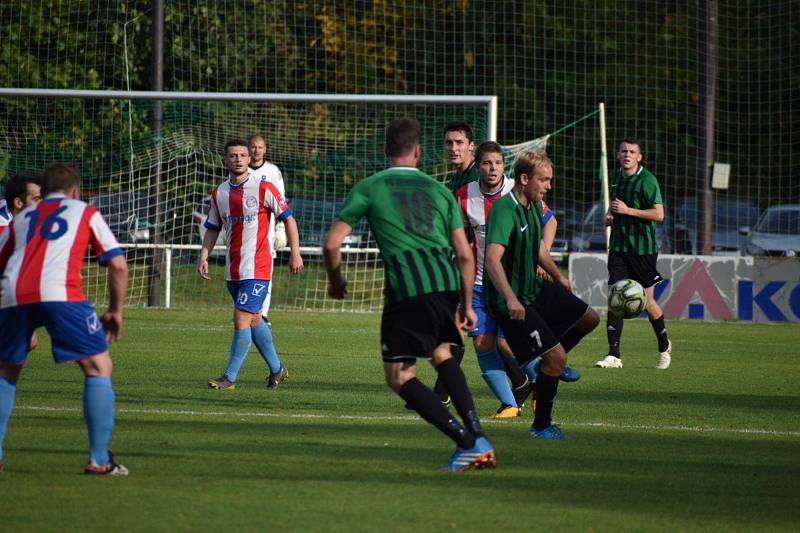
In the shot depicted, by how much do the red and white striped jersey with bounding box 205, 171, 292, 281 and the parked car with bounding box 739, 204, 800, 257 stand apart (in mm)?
16450

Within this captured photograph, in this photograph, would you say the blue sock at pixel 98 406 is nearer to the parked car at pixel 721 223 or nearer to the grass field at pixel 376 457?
the grass field at pixel 376 457

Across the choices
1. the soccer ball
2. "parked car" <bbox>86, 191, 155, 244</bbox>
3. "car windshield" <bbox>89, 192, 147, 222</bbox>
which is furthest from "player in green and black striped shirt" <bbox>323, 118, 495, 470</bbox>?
"car windshield" <bbox>89, 192, 147, 222</bbox>

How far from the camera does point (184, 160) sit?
1989cm

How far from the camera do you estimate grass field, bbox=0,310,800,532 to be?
5.62 meters

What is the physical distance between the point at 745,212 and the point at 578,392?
865 inches

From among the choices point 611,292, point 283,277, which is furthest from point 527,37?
point 611,292

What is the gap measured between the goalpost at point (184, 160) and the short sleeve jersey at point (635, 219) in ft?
18.2

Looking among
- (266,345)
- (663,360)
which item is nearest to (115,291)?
(266,345)

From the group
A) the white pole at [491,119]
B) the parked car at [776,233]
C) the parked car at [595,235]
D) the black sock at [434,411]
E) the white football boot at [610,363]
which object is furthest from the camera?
the parked car at [595,235]

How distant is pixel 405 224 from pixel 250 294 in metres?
4.27

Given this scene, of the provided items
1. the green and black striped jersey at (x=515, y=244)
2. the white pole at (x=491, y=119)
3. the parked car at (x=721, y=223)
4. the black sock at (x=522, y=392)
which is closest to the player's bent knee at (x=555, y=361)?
the green and black striped jersey at (x=515, y=244)

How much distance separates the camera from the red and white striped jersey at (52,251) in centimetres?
614

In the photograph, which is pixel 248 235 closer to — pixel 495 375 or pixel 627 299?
pixel 495 375

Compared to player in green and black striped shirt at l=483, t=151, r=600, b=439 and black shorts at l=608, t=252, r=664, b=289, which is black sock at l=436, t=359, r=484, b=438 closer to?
player in green and black striped shirt at l=483, t=151, r=600, b=439
